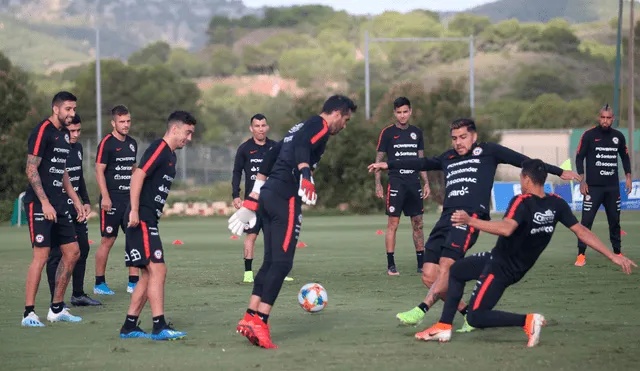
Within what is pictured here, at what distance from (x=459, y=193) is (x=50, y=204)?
154 inches

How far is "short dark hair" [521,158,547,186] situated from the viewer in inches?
359

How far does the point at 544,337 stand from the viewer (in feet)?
30.8

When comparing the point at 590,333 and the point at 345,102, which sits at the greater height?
the point at 345,102

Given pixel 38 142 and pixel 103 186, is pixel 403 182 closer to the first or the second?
pixel 103 186

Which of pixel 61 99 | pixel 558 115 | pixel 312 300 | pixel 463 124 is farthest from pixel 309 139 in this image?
pixel 558 115

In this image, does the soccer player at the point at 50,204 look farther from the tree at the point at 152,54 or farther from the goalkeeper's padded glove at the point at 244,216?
the tree at the point at 152,54

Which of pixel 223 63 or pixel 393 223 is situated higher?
pixel 223 63

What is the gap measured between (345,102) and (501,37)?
160239 mm

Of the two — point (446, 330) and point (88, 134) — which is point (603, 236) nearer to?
point (446, 330)

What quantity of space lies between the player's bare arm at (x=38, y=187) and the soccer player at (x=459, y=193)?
11.0 ft

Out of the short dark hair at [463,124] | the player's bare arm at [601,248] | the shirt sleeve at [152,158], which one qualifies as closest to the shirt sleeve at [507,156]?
the short dark hair at [463,124]

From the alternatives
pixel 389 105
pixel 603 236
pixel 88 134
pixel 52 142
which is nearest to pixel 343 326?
pixel 52 142

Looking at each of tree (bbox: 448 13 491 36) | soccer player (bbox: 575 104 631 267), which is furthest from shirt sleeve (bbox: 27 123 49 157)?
tree (bbox: 448 13 491 36)

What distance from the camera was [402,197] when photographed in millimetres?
15555
